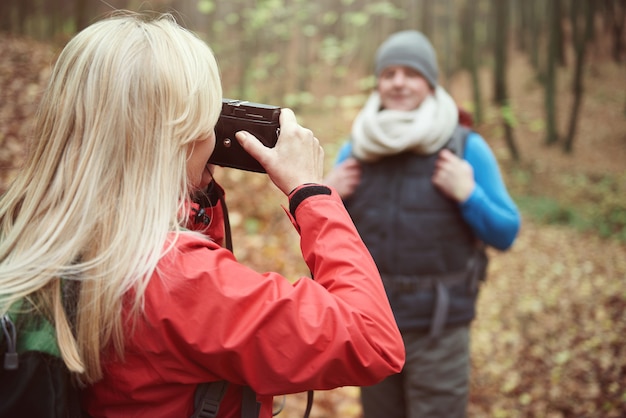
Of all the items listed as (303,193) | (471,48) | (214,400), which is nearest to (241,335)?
(214,400)

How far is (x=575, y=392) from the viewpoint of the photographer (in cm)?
458

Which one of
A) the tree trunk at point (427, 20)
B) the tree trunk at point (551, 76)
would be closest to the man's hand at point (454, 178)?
the tree trunk at point (551, 76)

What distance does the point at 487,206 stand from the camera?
2.65 meters

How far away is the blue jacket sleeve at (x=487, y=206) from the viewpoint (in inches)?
105

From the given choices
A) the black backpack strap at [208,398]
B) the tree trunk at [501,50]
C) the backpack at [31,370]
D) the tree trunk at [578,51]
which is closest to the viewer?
the backpack at [31,370]

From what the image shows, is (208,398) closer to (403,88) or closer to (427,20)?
(403,88)

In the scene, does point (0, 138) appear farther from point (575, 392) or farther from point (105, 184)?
point (575, 392)

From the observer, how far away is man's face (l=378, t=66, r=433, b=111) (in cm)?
293

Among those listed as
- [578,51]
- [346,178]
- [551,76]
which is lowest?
[346,178]

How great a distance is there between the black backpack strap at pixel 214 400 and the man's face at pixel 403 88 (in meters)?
2.09

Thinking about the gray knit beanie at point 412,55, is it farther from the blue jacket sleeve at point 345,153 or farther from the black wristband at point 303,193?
the black wristband at point 303,193

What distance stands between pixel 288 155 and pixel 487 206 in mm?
1605

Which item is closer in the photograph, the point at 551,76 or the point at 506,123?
the point at 551,76

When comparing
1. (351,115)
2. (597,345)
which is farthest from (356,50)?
(597,345)
